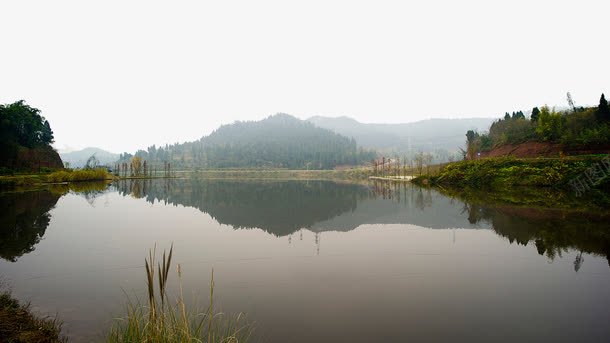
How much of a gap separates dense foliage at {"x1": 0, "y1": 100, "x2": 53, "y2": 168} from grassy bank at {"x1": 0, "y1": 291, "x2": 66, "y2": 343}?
90.3 meters

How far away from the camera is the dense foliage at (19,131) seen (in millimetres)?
77062

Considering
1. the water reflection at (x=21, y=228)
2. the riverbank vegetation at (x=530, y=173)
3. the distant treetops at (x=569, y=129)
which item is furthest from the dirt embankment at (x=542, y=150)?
the water reflection at (x=21, y=228)

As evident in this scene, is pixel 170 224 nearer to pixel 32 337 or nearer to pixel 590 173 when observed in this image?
pixel 32 337

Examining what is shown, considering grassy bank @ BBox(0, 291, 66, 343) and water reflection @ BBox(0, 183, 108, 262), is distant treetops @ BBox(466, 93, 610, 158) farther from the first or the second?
water reflection @ BBox(0, 183, 108, 262)

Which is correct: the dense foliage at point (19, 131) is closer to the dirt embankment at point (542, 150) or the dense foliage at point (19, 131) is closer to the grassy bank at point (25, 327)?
the grassy bank at point (25, 327)

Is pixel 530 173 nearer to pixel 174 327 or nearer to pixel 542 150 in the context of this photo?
pixel 542 150

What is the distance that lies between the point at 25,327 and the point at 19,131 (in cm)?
11169

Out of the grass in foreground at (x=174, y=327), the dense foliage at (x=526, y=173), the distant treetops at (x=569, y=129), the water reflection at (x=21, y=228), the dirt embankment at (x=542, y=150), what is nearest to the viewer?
the grass in foreground at (x=174, y=327)

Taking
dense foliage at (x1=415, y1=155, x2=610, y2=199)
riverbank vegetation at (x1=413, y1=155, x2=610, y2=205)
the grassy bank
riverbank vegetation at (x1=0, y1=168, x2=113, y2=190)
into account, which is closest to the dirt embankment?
dense foliage at (x1=415, y1=155, x2=610, y2=199)

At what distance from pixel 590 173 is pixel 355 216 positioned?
36.7 metres

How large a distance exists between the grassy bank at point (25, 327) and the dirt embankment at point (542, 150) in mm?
65005

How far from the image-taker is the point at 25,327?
7270 millimetres

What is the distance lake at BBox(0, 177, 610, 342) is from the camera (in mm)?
7715

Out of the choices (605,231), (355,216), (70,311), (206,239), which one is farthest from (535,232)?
(70,311)
